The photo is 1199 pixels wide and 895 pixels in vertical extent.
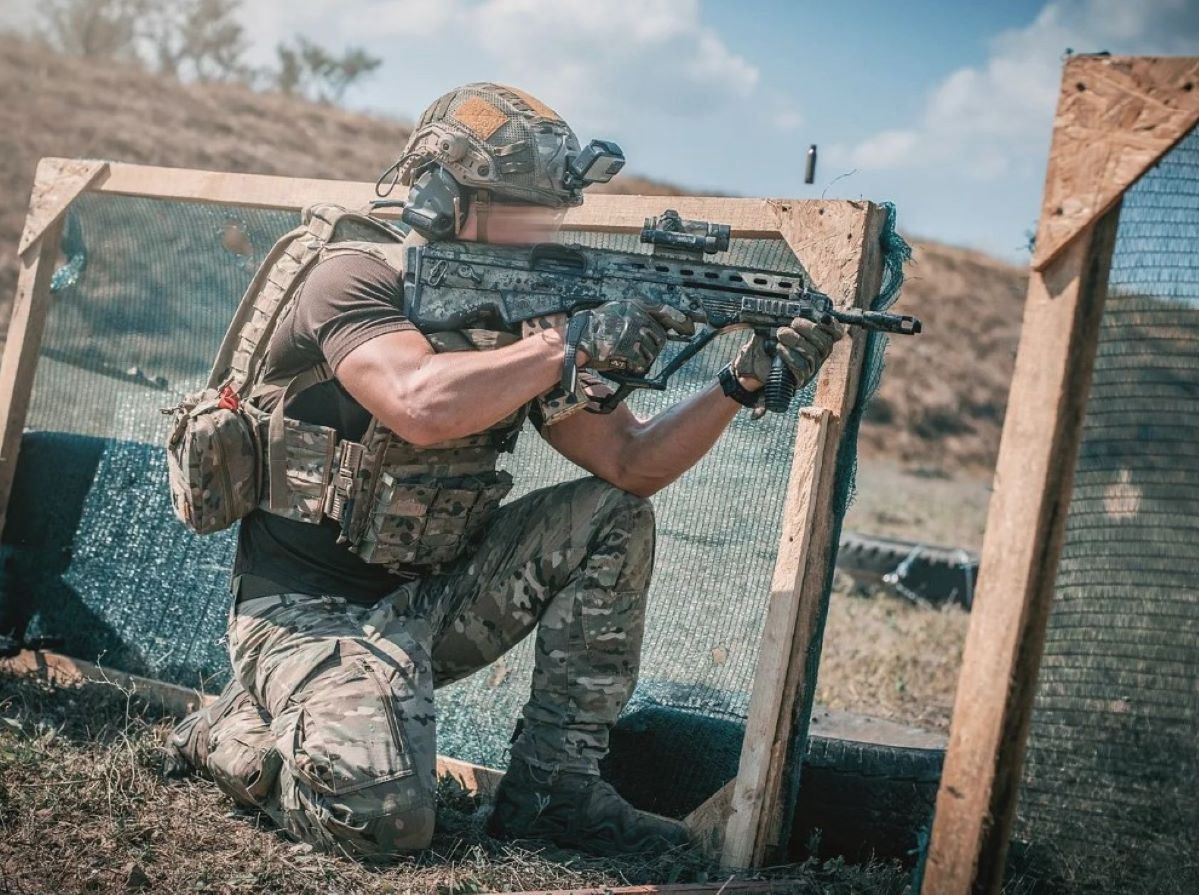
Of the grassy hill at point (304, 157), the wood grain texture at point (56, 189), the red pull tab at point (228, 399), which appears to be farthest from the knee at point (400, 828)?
the grassy hill at point (304, 157)

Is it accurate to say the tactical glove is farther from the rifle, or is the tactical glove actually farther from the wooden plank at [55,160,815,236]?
the wooden plank at [55,160,815,236]

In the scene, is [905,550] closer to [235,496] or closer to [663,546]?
A: [663,546]

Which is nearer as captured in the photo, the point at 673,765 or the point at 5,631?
the point at 673,765

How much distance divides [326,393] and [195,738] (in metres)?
1.19

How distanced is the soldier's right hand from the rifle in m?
0.05

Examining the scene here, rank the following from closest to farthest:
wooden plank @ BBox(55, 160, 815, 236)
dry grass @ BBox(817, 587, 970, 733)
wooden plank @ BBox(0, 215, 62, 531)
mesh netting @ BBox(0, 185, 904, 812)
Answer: wooden plank @ BBox(55, 160, 815, 236) < mesh netting @ BBox(0, 185, 904, 812) < wooden plank @ BBox(0, 215, 62, 531) < dry grass @ BBox(817, 587, 970, 733)

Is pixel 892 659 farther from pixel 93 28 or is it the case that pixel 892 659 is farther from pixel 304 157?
pixel 93 28

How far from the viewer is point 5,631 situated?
515cm

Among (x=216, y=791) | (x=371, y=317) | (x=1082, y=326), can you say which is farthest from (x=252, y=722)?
(x=1082, y=326)

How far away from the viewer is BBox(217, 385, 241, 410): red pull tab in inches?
151

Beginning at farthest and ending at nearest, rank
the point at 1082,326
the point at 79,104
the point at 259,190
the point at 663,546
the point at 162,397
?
the point at 79,104 → the point at 162,397 → the point at 259,190 → the point at 663,546 → the point at 1082,326

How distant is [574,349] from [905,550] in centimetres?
538

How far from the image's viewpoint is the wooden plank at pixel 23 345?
5.16 metres

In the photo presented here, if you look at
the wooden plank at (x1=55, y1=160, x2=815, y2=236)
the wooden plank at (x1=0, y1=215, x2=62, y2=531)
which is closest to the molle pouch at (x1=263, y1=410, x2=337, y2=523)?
the wooden plank at (x1=55, y1=160, x2=815, y2=236)
